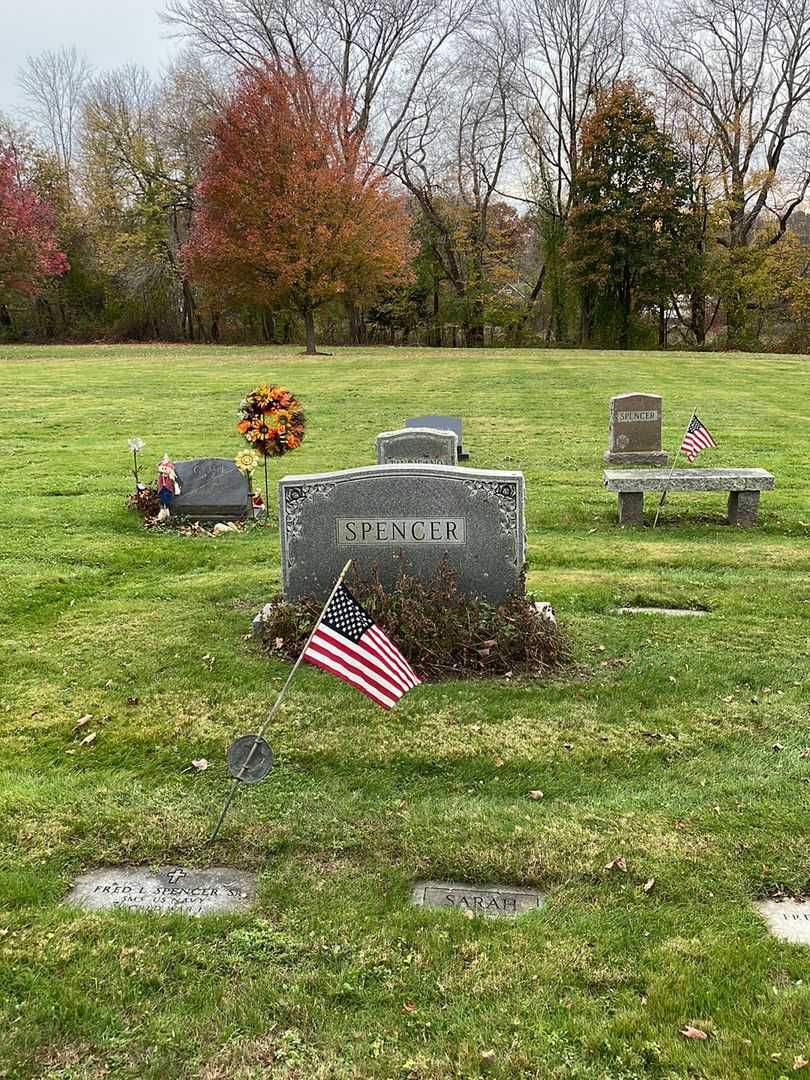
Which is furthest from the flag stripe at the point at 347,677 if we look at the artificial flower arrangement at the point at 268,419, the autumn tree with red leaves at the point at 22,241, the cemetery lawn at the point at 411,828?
the autumn tree with red leaves at the point at 22,241

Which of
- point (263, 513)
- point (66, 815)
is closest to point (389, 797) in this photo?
point (66, 815)

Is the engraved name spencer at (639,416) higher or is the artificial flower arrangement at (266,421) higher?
the artificial flower arrangement at (266,421)

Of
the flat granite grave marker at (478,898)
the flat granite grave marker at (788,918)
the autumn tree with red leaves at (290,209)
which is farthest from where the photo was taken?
the autumn tree with red leaves at (290,209)

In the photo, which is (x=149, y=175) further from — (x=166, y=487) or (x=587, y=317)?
(x=166, y=487)

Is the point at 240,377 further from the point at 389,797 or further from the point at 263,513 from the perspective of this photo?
the point at 389,797

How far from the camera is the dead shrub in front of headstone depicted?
18.3 feet

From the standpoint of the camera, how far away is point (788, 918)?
3.27 metres

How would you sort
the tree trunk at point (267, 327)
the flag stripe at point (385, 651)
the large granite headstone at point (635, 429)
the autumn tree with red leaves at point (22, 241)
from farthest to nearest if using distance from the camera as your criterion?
the tree trunk at point (267, 327), the autumn tree with red leaves at point (22, 241), the large granite headstone at point (635, 429), the flag stripe at point (385, 651)

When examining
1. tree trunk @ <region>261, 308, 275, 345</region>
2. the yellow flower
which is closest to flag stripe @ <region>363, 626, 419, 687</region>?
the yellow flower

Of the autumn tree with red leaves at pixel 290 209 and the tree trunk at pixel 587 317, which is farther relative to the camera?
the tree trunk at pixel 587 317

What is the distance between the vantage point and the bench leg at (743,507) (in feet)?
31.4

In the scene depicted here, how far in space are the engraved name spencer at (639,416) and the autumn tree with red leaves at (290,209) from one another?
19.5 meters

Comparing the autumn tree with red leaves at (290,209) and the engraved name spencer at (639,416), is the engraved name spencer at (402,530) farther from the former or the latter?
the autumn tree with red leaves at (290,209)

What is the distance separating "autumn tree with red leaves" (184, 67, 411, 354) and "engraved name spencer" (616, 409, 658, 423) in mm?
19457
